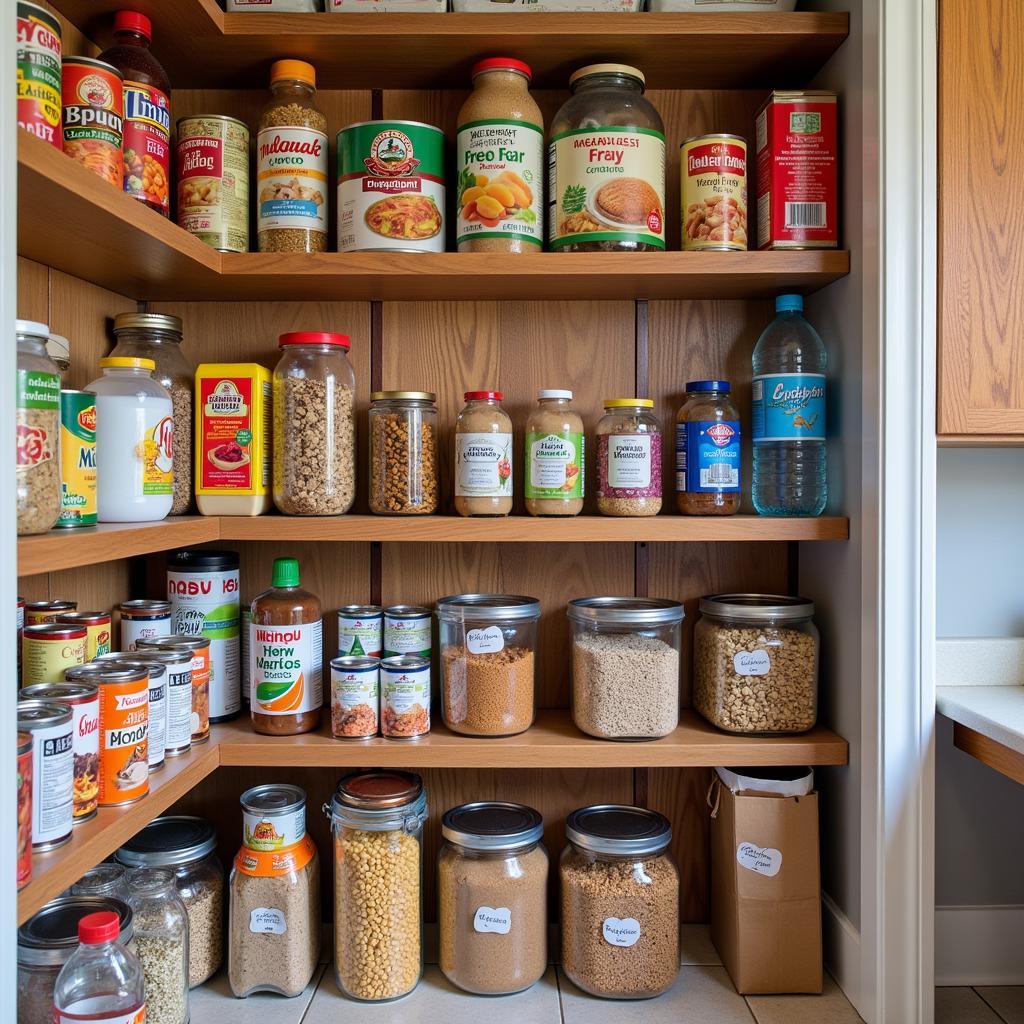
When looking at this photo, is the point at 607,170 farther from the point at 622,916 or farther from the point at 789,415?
the point at 622,916

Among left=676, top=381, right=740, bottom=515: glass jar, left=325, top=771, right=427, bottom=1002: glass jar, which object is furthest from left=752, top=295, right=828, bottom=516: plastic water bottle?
left=325, top=771, right=427, bottom=1002: glass jar

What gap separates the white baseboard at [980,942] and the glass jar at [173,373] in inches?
61.0

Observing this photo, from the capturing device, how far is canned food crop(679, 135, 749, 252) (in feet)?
4.99

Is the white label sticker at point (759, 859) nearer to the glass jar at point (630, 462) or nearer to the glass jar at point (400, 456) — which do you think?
the glass jar at point (630, 462)

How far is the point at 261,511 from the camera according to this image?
1538 millimetres

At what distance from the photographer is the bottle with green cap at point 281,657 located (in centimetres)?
150

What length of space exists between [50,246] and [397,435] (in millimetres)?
595

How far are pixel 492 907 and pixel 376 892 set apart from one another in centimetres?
19

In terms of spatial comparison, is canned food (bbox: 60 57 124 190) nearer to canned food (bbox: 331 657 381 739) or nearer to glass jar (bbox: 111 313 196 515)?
glass jar (bbox: 111 313 196 515)

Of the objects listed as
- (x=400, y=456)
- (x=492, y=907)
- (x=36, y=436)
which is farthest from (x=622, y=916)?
(x=36, y=436)

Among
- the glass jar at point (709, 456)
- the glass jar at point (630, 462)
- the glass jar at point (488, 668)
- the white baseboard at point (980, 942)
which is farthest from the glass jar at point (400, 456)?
the white baseboard at point (980, 942)

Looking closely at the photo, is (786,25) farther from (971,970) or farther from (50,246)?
(971,970)

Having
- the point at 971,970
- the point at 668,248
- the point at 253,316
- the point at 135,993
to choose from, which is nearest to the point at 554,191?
the point at 668,248

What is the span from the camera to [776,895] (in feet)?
4.87
